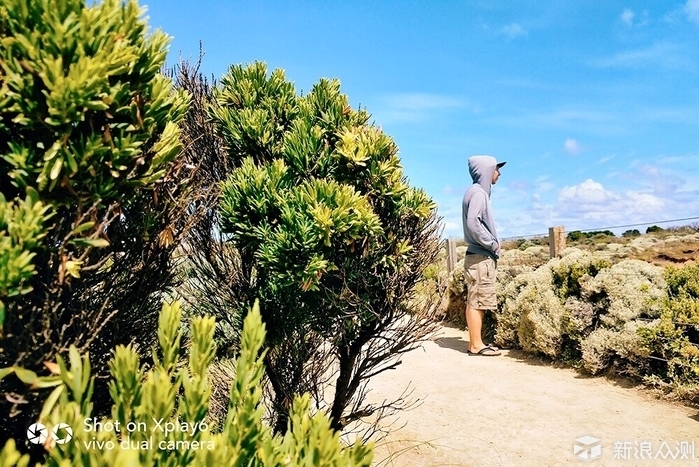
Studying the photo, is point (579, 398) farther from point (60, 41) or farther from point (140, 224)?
point (60, 41)

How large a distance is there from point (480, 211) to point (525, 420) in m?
3.15

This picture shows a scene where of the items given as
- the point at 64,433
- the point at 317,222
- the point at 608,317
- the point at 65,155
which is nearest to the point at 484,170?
the point at 608,317

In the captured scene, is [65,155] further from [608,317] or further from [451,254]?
[451,254]

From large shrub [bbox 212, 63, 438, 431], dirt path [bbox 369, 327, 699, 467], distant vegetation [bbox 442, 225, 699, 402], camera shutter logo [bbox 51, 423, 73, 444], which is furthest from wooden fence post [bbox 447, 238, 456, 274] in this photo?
camera shutter logo [bbox 51, 423, 73, 444]

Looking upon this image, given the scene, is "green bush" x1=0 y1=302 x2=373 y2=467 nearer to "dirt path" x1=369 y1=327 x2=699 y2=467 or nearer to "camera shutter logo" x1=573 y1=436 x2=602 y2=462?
"dirt path" x1=369 y1=327 x2=699 y2=467

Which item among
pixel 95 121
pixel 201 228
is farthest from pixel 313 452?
pixel 201 228

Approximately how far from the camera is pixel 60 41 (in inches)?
51.6

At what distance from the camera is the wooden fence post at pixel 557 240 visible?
8969mm

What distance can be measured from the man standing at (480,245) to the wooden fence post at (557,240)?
2387 millimetres

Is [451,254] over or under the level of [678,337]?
over

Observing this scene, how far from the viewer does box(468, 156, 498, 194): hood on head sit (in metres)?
7.21

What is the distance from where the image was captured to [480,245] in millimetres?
7180

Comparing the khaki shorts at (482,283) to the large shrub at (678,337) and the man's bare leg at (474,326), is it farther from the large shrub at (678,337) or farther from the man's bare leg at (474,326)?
the large shrub at (678,337)

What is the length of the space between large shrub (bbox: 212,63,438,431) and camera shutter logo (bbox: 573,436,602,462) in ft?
6.89
